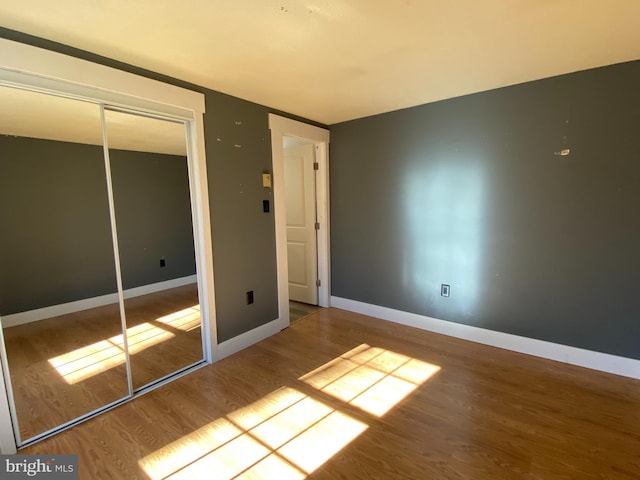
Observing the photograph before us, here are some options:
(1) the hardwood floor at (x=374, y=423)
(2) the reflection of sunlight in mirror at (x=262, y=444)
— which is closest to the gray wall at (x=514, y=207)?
(1) the hardwood floor at (x=374, y=423)

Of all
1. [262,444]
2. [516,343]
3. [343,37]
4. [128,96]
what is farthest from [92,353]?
[516,343]

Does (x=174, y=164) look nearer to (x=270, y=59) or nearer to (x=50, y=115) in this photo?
(x=50, y=115)

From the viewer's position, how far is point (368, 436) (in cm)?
178

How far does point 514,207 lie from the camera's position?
2645 mm

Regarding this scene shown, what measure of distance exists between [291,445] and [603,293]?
8.47 ft

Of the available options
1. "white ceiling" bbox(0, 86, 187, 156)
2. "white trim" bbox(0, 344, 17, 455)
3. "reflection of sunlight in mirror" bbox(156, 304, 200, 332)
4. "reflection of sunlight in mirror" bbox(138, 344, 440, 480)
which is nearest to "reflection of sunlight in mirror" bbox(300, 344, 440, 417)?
"reflection of sunlight in mirror" bbox(138, 344, 440, 480)

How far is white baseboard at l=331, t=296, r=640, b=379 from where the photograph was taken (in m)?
2.33

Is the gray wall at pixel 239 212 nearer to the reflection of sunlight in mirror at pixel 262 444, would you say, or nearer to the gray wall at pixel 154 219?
the gray wall at pixel 154 219

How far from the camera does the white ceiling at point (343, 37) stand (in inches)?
56.7

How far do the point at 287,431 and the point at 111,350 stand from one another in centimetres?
183

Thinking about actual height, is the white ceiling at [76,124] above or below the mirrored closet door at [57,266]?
above

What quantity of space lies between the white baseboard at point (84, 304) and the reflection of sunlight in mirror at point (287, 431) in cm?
133

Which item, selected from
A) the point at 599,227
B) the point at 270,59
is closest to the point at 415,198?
the point at 599,227

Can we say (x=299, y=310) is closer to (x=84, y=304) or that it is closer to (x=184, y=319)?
(x=184, y=319)
